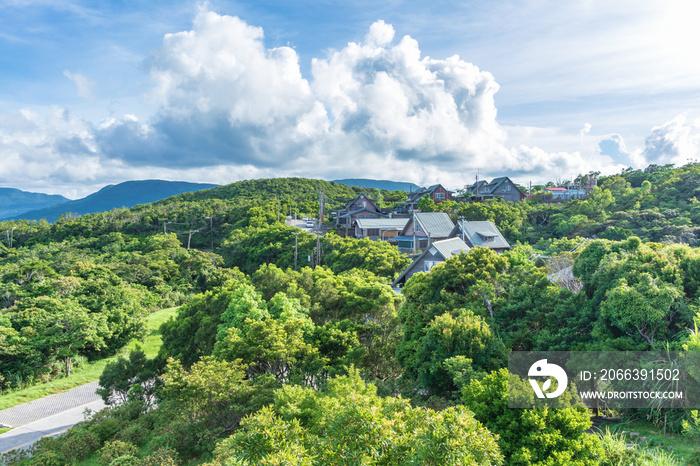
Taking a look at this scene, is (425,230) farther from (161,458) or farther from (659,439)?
(161,458)

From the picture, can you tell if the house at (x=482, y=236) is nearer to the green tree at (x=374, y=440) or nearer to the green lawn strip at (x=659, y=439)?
the green lawn strip at (x=659, y=439)

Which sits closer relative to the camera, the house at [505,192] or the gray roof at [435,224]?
the gray roof at [435,224]

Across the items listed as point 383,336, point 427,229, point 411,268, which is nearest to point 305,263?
point 427,229

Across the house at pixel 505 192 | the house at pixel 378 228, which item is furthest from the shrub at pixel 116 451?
the house at pixel 505 192

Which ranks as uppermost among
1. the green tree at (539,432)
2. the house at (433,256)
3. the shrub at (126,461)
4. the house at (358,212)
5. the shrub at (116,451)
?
the house at (358,212)

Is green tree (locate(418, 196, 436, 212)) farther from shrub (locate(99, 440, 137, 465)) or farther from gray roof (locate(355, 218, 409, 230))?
shrub (locate(99, 440, 137, 465))

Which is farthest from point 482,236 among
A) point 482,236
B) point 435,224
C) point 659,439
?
point 659,439

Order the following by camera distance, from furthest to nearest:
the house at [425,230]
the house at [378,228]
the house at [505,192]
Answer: the house at [505,192] < the house at [378,228] < the house at [425,230]
